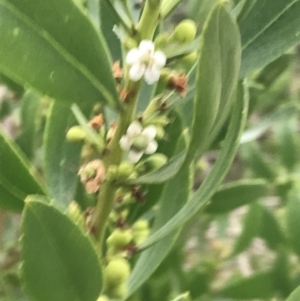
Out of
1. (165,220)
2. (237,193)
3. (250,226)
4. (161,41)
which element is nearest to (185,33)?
(161,41)

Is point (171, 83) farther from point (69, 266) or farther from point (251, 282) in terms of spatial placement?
point (251, 282)

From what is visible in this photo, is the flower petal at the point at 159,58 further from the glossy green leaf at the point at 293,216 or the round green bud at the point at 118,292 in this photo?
the glossy green leaf at the point at 293,216

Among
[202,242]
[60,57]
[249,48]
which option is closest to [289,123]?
[202,242]

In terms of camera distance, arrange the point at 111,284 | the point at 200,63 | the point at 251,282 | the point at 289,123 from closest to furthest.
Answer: the point at 200,63 < the point at 111,284 < the point at 251,282 < the point at 289,123

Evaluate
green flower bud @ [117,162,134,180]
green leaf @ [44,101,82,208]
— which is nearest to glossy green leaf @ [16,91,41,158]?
green leaf @ [44,101,82,208]

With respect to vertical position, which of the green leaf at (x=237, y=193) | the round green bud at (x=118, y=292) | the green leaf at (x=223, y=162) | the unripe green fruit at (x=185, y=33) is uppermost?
the unripe green fruit at (x=185, y=33)

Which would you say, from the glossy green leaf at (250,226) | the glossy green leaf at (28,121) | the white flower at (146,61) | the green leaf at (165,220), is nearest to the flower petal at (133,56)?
the white flower at (146,61)
